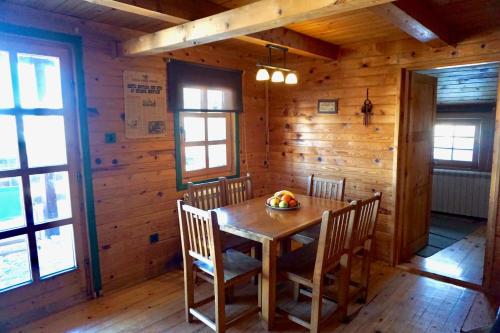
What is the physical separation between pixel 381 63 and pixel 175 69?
2082 millimetres

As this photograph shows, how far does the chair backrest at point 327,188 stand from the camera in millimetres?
3403

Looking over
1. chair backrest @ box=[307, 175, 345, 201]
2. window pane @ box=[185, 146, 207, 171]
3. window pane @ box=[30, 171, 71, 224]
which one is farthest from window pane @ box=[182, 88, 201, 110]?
chair backrest @ box=[307, 175, 345, 201]

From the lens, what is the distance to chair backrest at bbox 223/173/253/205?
3332mm

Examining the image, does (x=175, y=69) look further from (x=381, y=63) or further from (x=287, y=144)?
(x=381, y=63)

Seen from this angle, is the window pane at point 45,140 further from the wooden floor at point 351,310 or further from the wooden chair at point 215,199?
the wooden floor at point 351,310

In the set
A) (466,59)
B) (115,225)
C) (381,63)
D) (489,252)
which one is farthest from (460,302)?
(115,225)

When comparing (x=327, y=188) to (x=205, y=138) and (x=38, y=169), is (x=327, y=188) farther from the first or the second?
(x=38, y=169)

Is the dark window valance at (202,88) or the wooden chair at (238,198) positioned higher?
the dark window valance at (202,88)

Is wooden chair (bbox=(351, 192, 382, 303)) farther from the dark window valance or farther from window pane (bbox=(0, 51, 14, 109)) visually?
window pane (bbox=(0, 51, 14, 109))

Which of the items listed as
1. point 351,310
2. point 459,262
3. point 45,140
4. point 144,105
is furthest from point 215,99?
point 459,262

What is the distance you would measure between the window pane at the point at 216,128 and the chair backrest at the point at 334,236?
1.96 metres

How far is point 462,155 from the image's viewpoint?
5.52 m

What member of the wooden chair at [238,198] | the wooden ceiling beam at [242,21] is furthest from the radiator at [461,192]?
the wooden ceiling beam at [242,21]

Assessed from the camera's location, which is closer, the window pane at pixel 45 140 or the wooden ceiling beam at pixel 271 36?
the wooden ceiling beam at pixel 271 36
